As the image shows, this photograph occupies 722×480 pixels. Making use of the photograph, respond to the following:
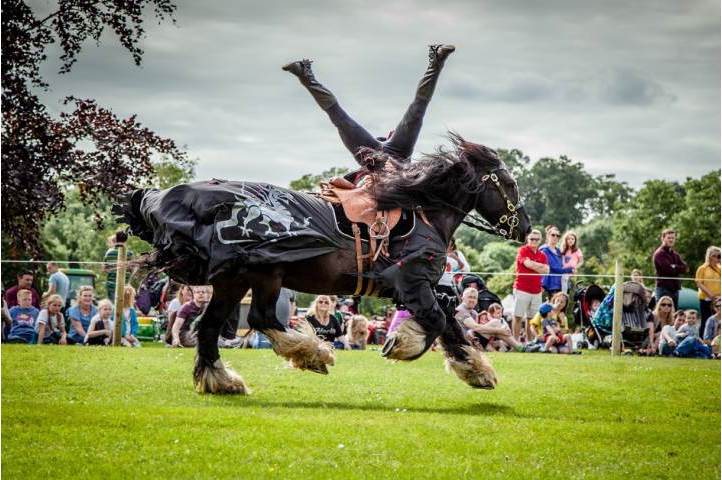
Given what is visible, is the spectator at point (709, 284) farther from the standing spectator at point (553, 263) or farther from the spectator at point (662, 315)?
the standing spectator at point (553, 263)

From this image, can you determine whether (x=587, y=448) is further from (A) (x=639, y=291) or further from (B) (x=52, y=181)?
(A) (x=639, y=291)

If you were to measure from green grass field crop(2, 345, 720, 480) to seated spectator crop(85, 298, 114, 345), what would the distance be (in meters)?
3.57

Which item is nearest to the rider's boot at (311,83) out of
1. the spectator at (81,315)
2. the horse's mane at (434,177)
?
the horse's mane at (434,177)

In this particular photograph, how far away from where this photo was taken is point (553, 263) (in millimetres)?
17312

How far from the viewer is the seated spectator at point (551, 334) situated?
16594 mm

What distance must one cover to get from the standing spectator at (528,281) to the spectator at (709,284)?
9.06ft

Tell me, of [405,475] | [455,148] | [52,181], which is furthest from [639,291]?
[405,475]

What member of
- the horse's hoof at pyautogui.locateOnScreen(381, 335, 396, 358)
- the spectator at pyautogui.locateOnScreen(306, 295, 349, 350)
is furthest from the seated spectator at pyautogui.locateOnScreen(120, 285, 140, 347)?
the horse's hoof at pyautogui.locateOnScreen(381, 335, 396, 358)

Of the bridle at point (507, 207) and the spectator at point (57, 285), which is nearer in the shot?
the bridle at point (507, 207)

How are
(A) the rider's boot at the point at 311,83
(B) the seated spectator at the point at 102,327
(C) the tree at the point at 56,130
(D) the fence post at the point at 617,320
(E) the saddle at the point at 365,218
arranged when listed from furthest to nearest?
(D) the fence post at the point at 617,320 → (B) the seated spectator at the point at 102,327 → (C) the tree at the point at 56,130 → (A) the rider's boot at the point at 311,83 → (E) the saddle at the point at 365,218

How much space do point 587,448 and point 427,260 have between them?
2190 mm

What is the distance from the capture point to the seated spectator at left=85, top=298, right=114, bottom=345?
52.1 ft

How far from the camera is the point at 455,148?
9523 mm

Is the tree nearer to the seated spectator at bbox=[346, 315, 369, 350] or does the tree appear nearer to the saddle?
the saddle
